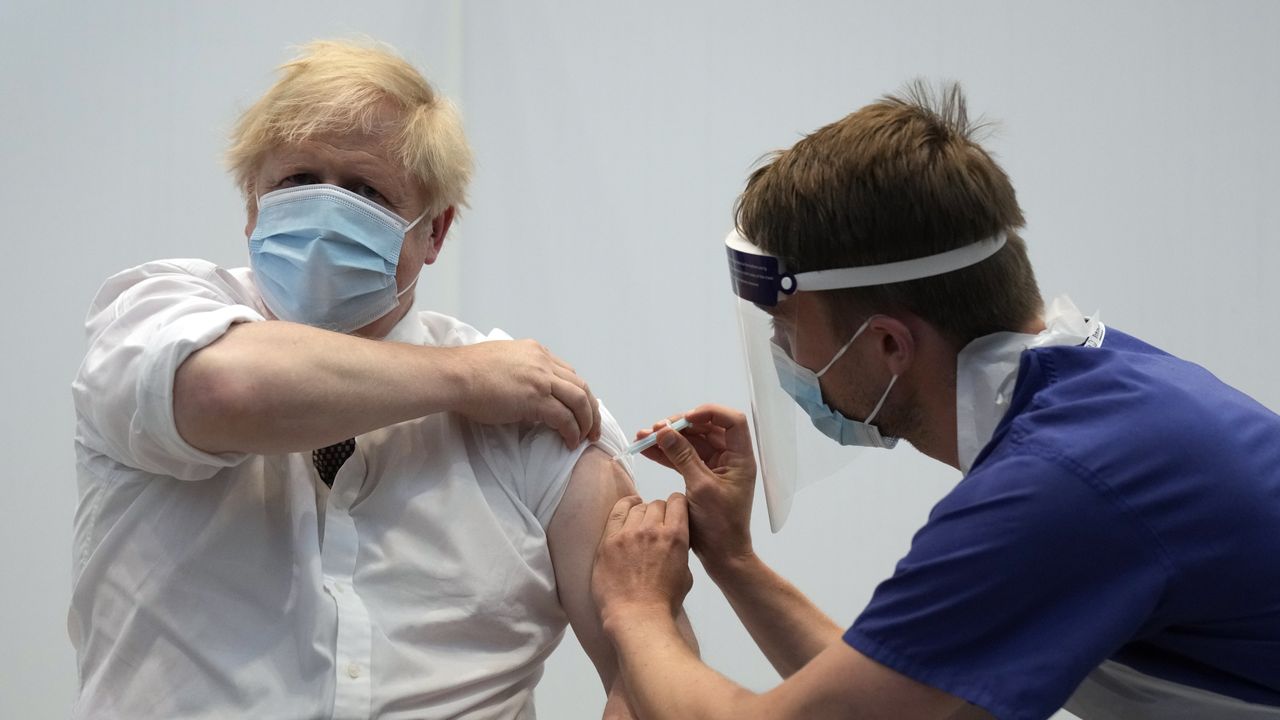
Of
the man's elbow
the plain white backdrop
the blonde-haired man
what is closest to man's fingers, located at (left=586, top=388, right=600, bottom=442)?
the blonde-haired man

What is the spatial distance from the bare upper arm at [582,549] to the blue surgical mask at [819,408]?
0.97ft

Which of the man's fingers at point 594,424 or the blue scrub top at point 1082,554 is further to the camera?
the man's fingers at point 594,424

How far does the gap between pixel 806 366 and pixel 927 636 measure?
0.46 m

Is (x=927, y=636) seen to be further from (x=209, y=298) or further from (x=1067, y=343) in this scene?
(x=209, y=298)

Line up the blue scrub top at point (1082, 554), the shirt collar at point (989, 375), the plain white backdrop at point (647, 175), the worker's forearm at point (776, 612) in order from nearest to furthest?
the blue scrub top at point (1082, 554)
the shirt collar at point (989, 375)
the worker's forearm at point (776, 612)
the plain white backdrop at point (647, 175)

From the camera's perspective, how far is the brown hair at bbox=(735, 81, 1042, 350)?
1.40 metres

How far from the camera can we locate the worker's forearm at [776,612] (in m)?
1.72

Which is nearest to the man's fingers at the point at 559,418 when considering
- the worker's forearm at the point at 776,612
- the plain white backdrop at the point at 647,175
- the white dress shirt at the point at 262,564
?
the white dress shirt at the point at 262,564

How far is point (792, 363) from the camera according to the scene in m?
1.54

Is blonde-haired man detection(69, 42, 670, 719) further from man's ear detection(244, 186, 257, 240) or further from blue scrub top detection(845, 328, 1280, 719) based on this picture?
blue scrub top detection(845, 328, 1280, 719)

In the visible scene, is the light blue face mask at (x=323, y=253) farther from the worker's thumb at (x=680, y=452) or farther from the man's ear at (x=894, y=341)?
the man's ear at (x=894, y=341)

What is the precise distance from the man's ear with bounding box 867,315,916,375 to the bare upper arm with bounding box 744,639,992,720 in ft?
1.34

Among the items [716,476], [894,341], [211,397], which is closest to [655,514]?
[716,476]

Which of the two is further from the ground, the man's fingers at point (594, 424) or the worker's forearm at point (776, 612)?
the man's fingers at point (594, 424)
